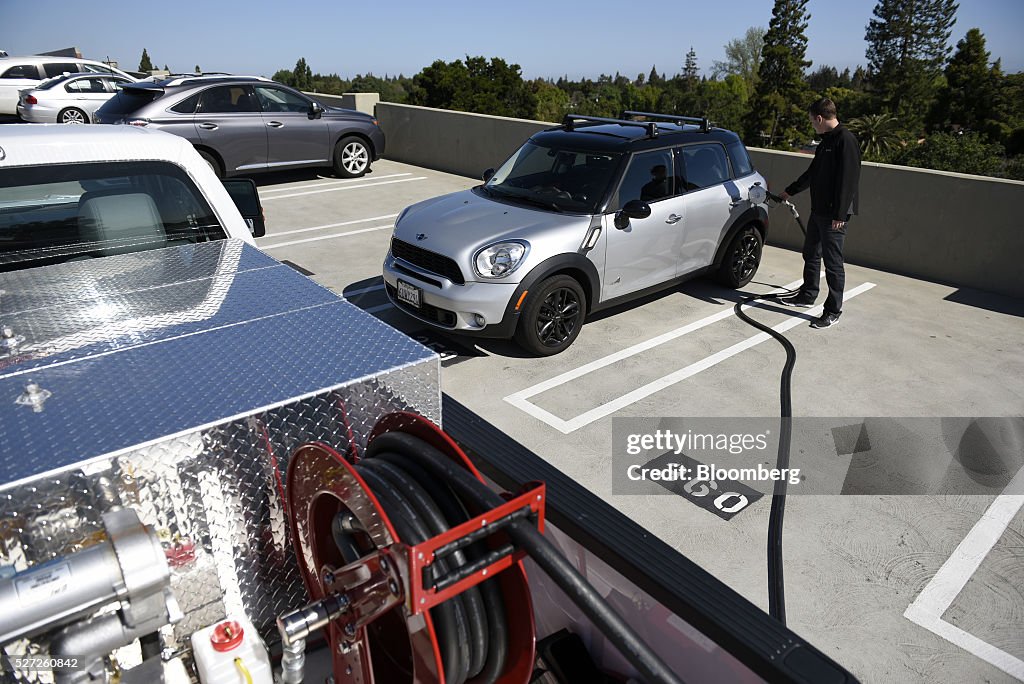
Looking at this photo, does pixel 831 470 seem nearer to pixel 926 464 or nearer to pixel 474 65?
pixel 926 464

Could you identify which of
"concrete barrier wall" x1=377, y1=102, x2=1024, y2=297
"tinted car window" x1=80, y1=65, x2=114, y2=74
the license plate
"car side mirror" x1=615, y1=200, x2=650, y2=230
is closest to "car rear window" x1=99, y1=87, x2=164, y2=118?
the license plate

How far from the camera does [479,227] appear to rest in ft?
19.3

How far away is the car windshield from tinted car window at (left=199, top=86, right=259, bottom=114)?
6.81m

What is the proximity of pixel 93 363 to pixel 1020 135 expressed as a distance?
199 ft

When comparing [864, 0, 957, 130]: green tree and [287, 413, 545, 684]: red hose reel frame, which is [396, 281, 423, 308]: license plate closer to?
[287, 413, 545, 684]: red hose reel frame

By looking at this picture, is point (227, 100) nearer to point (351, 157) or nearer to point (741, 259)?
point (351, 157)

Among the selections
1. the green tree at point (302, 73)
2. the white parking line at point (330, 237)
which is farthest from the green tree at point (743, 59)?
the white parking line at point (330, 237)

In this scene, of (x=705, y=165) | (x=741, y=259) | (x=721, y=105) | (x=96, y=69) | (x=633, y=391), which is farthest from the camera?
(x=721, y=105)

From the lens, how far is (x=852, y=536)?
389 centimetres

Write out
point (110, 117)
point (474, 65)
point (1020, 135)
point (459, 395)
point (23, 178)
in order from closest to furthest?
point (23, 178)
point (459, 395)
point (110, 117)
point (474, 65)
point (1020, 135)

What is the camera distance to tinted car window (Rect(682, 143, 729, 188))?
22.1 ft

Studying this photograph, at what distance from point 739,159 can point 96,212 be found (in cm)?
606

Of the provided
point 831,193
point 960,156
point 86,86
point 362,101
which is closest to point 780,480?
point 831,193

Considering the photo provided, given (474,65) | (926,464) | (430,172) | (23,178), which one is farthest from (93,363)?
(474,65)
